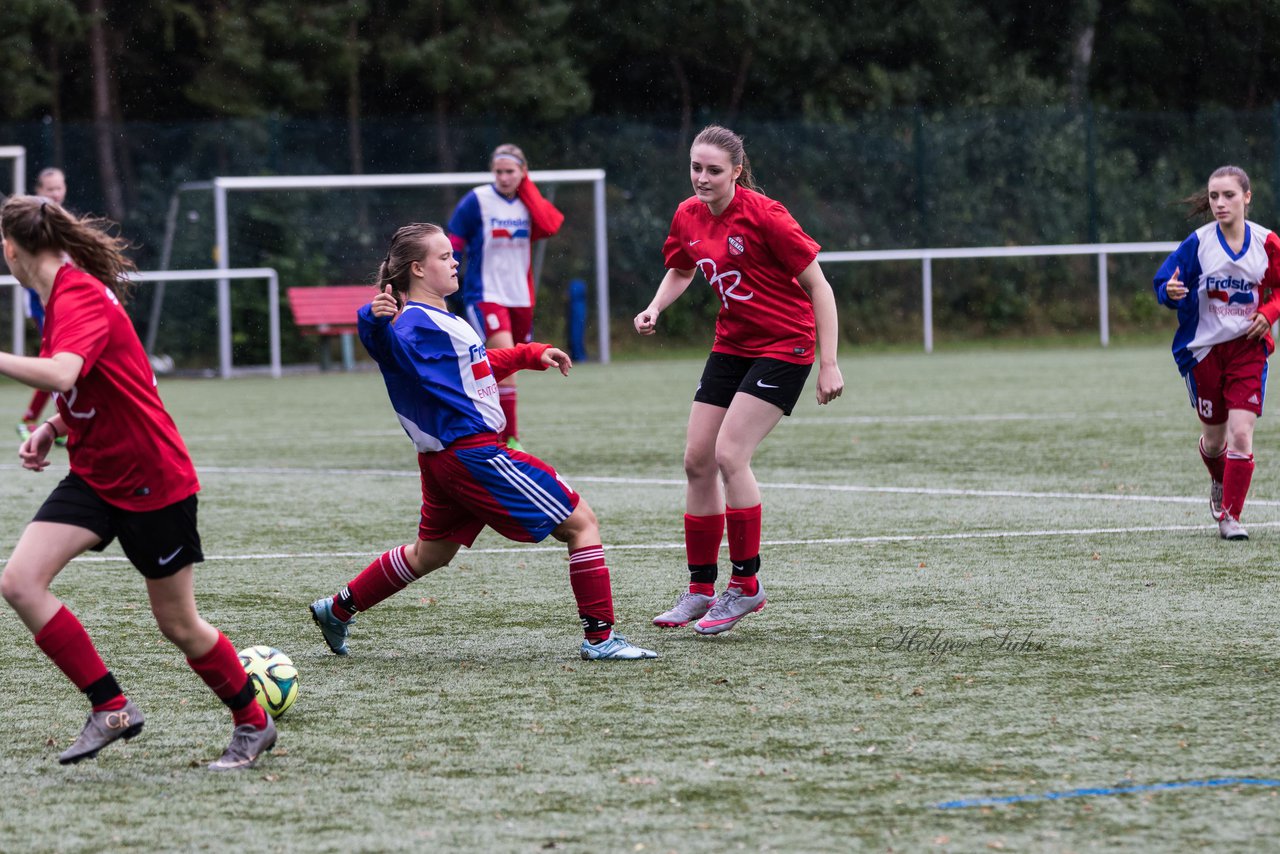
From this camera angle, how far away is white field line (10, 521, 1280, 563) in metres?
7.65

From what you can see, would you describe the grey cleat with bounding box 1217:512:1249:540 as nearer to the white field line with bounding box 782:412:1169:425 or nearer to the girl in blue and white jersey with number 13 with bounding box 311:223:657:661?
the girl in blue and white jersey with number 13 with bounding box 311:223:657:661

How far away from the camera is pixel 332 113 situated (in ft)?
98.7

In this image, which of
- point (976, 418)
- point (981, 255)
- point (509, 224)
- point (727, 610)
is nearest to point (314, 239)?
point (981, 255)

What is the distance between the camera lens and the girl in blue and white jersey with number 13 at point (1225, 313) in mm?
7836

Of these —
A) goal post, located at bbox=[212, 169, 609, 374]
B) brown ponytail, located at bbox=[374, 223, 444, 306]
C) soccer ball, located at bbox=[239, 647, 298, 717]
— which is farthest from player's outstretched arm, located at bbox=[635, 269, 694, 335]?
goal post, located at bbox=[212, 169, 609, 374]

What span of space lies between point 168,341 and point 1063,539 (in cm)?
1630

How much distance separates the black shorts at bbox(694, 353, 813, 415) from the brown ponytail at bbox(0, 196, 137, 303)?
7.43ft

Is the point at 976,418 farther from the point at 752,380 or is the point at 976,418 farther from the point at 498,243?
the point at 752,380

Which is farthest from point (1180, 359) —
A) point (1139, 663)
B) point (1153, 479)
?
point (1139, 663)

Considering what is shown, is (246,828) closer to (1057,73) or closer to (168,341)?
(168,341)

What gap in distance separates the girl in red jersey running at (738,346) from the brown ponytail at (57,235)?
7.11 feet

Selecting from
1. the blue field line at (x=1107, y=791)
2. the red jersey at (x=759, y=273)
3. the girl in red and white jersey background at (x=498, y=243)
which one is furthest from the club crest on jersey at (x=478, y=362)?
the girl in red and white jersey background at (x=498, y=243)

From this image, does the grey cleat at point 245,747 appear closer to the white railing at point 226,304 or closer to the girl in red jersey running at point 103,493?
the girl in red jersey running at point 103,493

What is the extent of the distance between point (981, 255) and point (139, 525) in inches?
905
